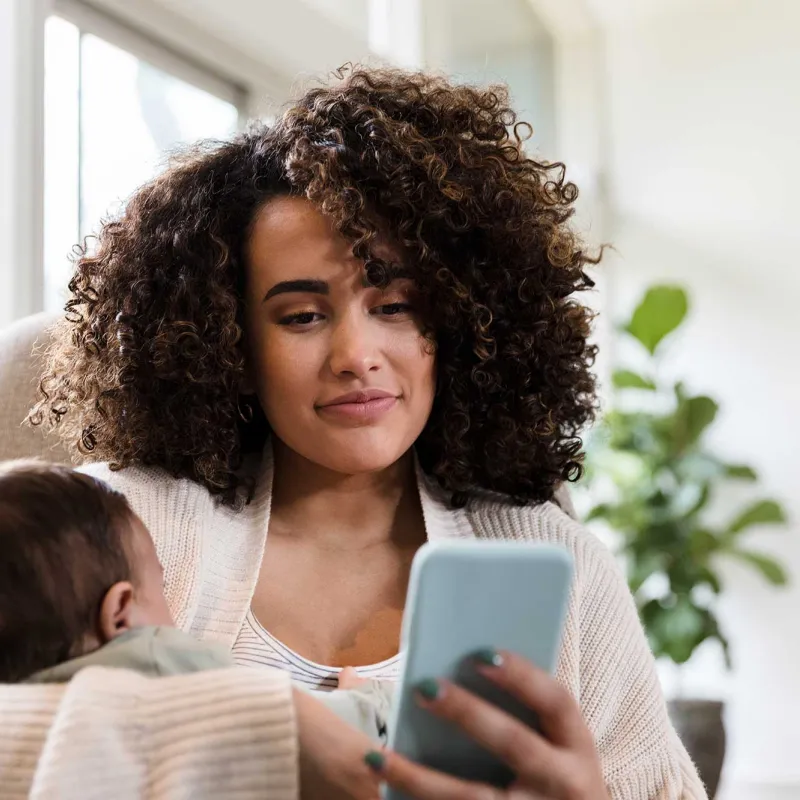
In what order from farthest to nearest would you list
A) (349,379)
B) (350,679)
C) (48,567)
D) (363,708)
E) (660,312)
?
(660,312) < (349,379) < (350,679) < (363,708) < (48,567)

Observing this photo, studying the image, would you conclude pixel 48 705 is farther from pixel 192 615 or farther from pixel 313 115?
pixel 313 115

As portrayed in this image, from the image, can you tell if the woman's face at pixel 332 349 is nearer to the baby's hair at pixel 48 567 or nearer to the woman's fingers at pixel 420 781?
the baby's hair at pixel 48 567

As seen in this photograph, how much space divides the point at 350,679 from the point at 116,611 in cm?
32

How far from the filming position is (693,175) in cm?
497

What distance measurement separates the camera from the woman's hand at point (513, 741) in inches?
29.8

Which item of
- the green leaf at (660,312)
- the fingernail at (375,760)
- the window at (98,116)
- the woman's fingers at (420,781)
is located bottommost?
the woman's fingers at (420,781)

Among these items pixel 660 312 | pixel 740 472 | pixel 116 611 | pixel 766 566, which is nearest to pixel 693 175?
pixel 660 312

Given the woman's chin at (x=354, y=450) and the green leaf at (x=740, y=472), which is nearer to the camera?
the woman's chin at (x=354, y=450)

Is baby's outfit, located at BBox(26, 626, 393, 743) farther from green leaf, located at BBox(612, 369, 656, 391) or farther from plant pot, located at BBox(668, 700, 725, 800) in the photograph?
green leaf, located at BBox(612, 369, 656, 391)

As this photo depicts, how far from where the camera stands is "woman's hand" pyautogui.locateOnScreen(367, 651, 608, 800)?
758mm

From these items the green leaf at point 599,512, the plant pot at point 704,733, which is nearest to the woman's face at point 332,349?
the plant pot at point 704,733

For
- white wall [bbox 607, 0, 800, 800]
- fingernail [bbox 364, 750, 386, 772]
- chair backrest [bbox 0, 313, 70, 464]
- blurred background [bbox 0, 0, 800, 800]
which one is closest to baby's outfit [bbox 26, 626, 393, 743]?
fingernail [bbox 364, 750, 386, 772]

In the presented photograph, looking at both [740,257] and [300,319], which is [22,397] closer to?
[300,319]

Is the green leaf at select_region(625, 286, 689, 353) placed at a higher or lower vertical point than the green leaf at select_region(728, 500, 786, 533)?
higher
